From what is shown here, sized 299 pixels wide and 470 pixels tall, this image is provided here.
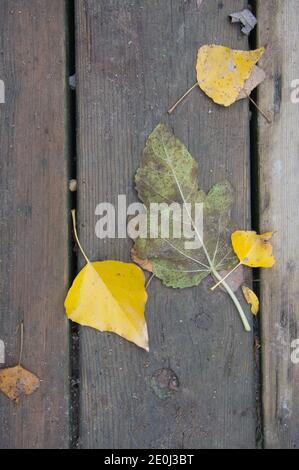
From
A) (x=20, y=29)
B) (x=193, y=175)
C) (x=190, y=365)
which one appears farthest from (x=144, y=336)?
(x=20, y=29)

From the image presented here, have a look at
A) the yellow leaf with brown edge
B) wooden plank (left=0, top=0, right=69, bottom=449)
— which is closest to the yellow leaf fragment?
wooden plank (left=0, top=0, right=69, bottom=449)

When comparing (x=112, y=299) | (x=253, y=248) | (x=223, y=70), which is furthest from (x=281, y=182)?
(x=112, y=299)

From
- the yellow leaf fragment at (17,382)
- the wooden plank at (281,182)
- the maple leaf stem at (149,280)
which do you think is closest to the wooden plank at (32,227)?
the yellow leaf fragment at (17,382)

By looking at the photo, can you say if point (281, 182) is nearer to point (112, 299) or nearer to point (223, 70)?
point (223, 70)

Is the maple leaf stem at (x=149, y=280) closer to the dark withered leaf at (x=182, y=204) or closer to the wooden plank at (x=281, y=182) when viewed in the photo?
the dark withered leaf at (x=182, y=204)

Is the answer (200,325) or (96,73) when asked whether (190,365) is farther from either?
(96,73)

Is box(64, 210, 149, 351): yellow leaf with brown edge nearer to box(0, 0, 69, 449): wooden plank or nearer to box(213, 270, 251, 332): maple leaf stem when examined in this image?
box(0, 0, 69, 449): wooden plank
